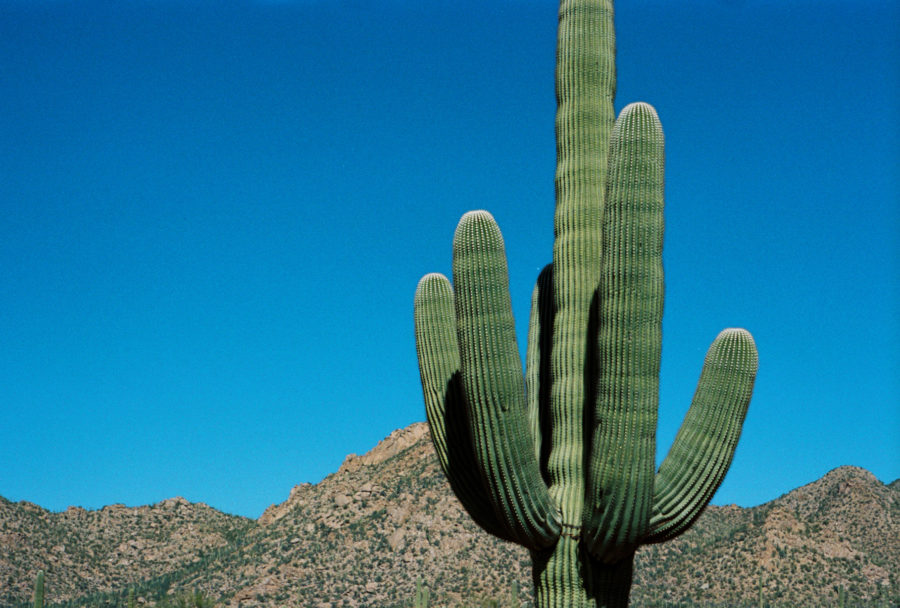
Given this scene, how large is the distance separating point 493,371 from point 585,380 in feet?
4.26

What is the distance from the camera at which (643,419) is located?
8734 mm

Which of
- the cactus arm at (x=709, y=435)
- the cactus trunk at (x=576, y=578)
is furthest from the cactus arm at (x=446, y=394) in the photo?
the cactus arm at (x=709, y=435)

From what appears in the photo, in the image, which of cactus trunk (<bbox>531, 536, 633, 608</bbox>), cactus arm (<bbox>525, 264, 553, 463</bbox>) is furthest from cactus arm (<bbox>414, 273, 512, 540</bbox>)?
cactus arm (<bbox>525, 264, 553, 463</bbox>)

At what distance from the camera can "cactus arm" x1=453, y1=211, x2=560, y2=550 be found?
890cm

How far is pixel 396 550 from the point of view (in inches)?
1624

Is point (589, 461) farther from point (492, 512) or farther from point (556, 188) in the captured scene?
point (556, 188)

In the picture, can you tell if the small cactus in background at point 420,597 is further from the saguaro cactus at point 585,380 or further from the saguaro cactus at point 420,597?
the saguaro cactus at point 585,380

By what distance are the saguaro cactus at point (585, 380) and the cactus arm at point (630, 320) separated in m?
0.01

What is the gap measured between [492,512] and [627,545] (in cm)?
132

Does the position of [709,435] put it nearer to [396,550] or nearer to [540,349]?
[540,349]

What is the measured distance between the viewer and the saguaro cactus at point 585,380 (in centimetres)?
877

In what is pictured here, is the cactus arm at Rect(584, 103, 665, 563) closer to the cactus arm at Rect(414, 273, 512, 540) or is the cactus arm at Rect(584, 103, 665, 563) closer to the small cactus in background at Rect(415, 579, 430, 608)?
the cactus arm at Rect(414, 273, 512, 540)

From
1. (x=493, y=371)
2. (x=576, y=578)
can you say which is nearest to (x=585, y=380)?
(x=493, y=371)

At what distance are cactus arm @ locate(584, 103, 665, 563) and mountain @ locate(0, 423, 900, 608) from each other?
25190 mm
